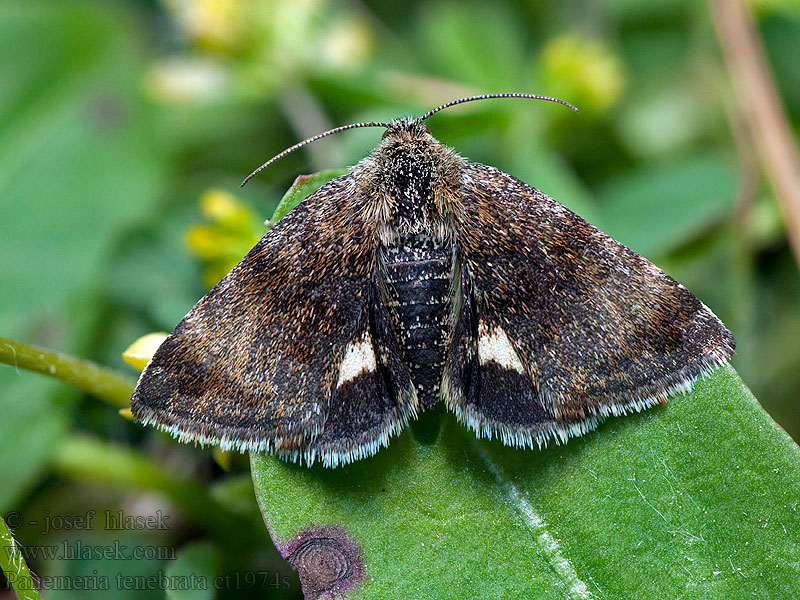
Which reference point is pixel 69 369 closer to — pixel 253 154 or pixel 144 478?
pixel 144 478

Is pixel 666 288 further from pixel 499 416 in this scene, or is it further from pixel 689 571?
pixel 689 571

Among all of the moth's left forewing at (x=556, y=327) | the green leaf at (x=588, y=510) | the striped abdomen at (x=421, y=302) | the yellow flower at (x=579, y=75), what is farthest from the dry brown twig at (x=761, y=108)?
the striped abdomen at (x=421, y=302)

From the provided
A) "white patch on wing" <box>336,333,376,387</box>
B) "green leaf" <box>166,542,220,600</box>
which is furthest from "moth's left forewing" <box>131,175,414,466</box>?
"green leaf" <box>166,542,220,600</box>

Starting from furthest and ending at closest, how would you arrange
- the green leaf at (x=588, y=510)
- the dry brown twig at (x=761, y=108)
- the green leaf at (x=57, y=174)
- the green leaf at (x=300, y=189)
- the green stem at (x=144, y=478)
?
the dry brown twig at (x=761, y=108)
the green leaf at (x=57, y=174)
the green stem at (x=144, y=478)
the green leaf at (x=300, y=189)
the green leaf at (x=588, y=510)

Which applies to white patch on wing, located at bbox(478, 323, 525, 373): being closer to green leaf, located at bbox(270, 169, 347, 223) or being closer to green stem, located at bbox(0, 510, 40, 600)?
green leaf, located at bbox(270, 169, 347, 223)

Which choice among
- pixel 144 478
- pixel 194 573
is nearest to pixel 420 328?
pixel 194 573

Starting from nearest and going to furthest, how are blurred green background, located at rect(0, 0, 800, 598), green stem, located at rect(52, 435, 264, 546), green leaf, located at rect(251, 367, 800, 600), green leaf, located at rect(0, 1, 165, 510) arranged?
green leaf, located at rect(251, 367, 800, 600) < green stem, located at rect(52, 435, 264, 546) < blurred green background, located at rect(0, 0, 800, 598) < green leaf, located at rect(0, 1, 165, 510)

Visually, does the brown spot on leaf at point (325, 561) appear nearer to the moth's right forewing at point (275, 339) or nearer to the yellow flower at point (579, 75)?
the moth's right forewing at point (275, 339)
